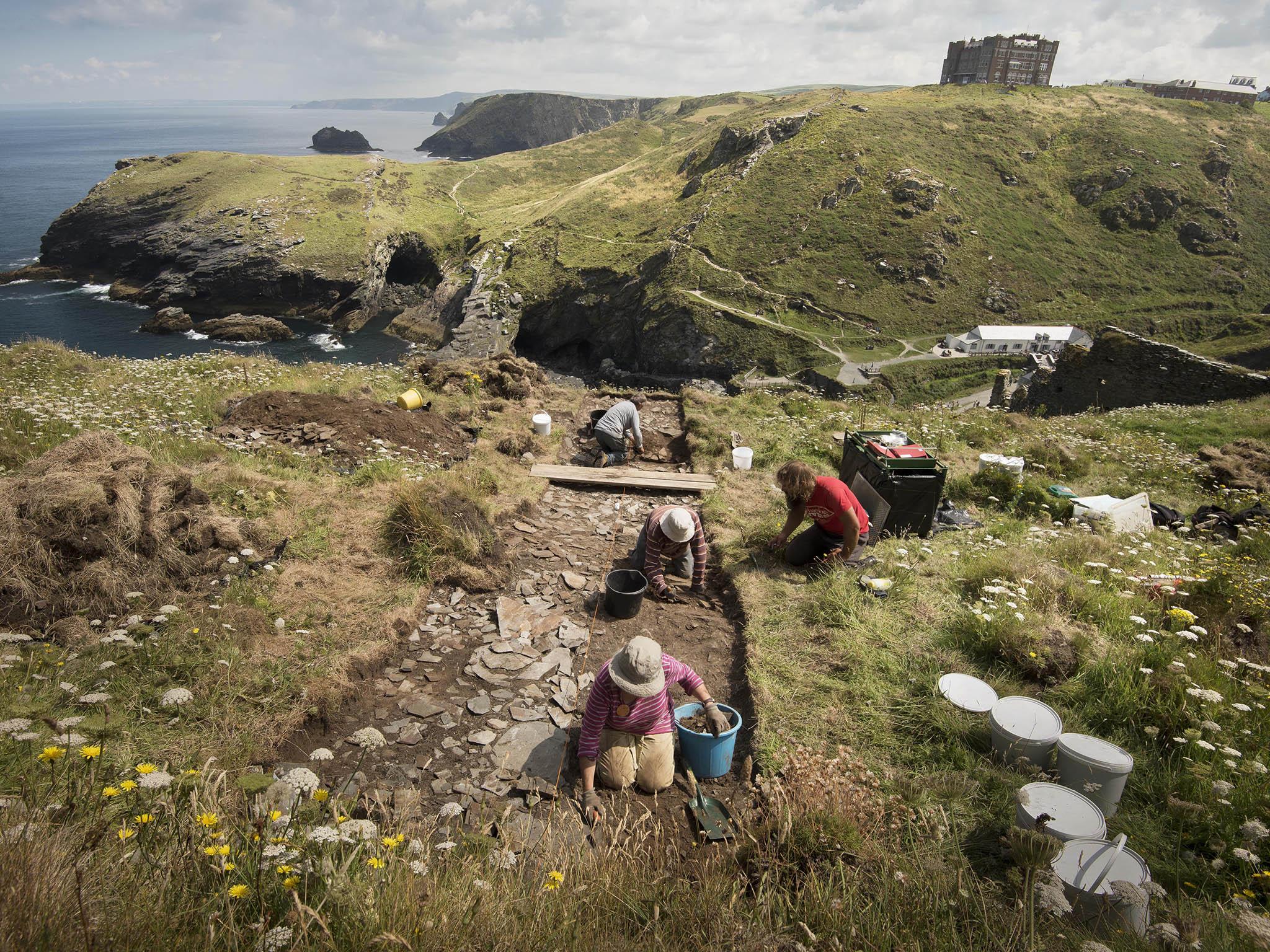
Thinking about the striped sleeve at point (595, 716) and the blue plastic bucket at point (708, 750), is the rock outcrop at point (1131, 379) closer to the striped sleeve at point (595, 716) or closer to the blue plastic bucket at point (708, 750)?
the blue plastic bucket at point (708, 750)

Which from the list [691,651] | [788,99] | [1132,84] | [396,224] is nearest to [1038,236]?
[788,99]

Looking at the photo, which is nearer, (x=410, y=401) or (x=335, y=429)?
(x=335, y=429)

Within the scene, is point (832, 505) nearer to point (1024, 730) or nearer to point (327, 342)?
point (1024, 730)

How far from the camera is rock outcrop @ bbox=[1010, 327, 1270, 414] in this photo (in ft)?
64.6

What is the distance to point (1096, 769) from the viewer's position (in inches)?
146

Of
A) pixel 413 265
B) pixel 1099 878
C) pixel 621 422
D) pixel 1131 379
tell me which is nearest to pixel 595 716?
pixel 1099 878

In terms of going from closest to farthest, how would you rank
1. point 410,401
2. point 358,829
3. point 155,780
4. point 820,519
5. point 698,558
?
point 155,780, point 358,829, point 698,558, point 820,519, point 410,401

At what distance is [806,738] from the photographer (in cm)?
472

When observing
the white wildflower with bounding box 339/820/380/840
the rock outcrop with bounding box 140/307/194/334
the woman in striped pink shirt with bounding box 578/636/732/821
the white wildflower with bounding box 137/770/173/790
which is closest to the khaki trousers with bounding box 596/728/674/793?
the woman in striped pink shirt with bounding box 578/636/732/821

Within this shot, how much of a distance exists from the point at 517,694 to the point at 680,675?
1666mm

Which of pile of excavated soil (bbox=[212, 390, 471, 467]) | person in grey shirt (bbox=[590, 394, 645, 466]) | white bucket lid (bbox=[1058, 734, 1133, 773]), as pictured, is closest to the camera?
white bucket lid (bbox=[1058, 734, 1133, 773])

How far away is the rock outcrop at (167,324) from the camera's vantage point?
5600 centimetres

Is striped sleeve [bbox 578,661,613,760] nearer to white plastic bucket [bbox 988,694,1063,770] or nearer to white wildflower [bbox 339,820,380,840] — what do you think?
white wildflower [bbox 339,820,380,840]


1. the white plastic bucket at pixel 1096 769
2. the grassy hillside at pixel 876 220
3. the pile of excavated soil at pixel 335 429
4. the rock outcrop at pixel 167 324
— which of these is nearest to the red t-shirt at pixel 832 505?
the white plastic bucket at pixel 1096 769
